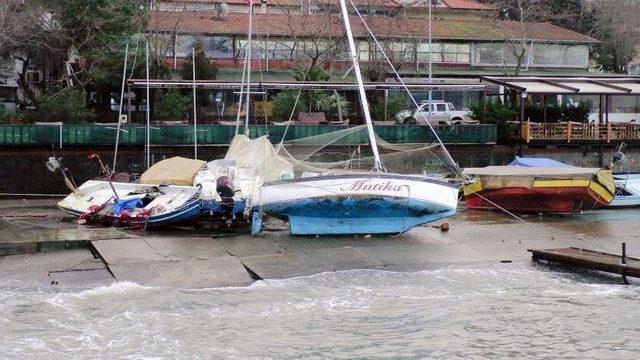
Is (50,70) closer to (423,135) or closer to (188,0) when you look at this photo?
(188,0)

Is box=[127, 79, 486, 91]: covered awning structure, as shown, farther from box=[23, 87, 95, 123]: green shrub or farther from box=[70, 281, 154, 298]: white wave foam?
box=[70, 281, 154, 298]: white wave foam

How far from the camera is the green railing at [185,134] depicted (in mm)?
30453

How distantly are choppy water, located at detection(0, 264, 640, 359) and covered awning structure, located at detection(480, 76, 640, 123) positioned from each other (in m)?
20.8

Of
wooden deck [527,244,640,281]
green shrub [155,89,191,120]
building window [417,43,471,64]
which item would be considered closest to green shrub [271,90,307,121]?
green shrub [155,89,191,120]

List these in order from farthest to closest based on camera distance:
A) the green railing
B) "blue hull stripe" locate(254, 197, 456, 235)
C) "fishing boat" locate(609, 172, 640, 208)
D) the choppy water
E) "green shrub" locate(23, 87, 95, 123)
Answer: "green shrub" locate(23, 87, 95, 123), the green railing, "fishing boat" locate(609, 172, 640, 208), "blue hull stripe" locate(254, 197, 456, 235), the choppy water

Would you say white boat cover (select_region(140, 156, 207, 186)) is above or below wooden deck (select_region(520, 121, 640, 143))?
below

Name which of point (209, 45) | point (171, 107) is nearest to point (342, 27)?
point (209, 45)

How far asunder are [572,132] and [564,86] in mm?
2721

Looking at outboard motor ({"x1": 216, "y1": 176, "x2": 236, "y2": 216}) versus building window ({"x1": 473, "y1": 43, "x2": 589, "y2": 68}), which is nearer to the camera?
outboard motor ({"x1": 216, "y1": 176, "x2": 236, "y2": 216})

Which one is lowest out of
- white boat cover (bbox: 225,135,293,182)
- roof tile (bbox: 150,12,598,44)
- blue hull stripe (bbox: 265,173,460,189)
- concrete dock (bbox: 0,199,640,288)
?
concrete dock (bbox: 0,199,640,288)

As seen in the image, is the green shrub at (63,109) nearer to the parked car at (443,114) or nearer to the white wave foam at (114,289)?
the parked car at (443,114)

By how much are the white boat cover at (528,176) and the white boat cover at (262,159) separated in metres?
6.10

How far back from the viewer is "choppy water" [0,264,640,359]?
1271 centimetres

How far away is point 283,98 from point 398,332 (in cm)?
2595
